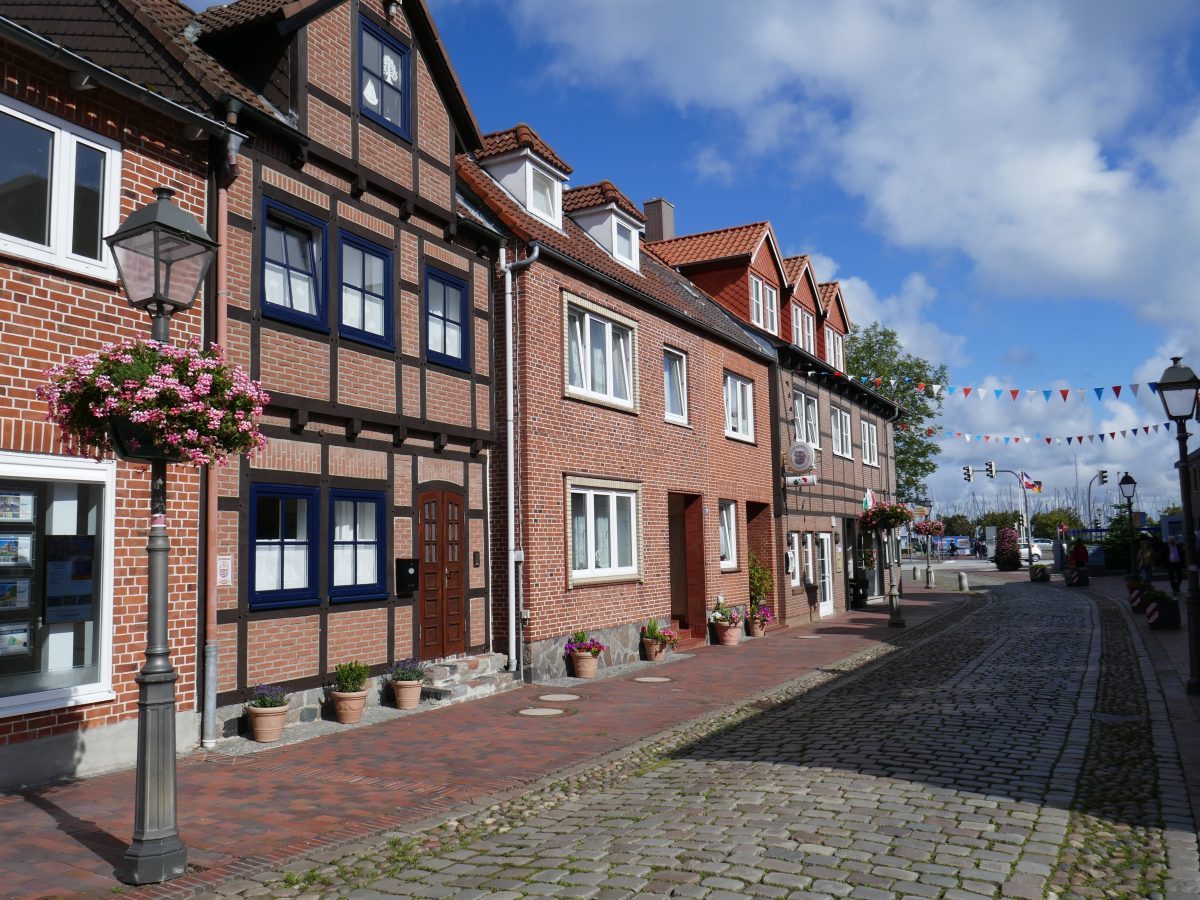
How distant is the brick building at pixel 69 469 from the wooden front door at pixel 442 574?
360 centimetres

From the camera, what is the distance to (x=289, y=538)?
10500mm

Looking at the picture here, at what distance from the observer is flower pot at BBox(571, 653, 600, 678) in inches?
568

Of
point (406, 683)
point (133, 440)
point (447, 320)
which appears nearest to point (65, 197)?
point (133, 440)

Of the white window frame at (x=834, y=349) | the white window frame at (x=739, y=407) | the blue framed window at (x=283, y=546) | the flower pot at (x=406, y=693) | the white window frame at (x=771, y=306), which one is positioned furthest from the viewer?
the white window frame at (x=834, y=349)

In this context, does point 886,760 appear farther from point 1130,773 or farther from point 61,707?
point 61,707

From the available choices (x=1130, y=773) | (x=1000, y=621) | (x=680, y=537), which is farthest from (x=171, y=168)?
(x=1000, y=621)

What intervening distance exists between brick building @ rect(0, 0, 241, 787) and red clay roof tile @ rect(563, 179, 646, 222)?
33.5 ft

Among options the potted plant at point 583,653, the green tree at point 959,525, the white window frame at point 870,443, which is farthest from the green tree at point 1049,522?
the potted plant at point 583,653

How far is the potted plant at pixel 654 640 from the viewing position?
16547mm

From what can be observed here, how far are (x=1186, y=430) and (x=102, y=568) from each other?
12.5 m

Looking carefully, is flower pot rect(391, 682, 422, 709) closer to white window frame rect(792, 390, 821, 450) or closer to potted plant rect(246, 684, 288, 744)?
potted plant rect(246, 684, 288, 744)

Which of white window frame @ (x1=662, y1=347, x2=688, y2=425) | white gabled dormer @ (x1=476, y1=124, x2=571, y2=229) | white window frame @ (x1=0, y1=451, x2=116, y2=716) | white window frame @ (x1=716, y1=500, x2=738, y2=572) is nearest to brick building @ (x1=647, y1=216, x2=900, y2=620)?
white window frame @ (x1=716, y1=500, x2=738, y2=572)

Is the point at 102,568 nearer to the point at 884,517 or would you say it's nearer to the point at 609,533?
the point at 609,533

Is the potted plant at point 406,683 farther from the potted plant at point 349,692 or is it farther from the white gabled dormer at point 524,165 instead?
the white gabled dormer at point 524,165
